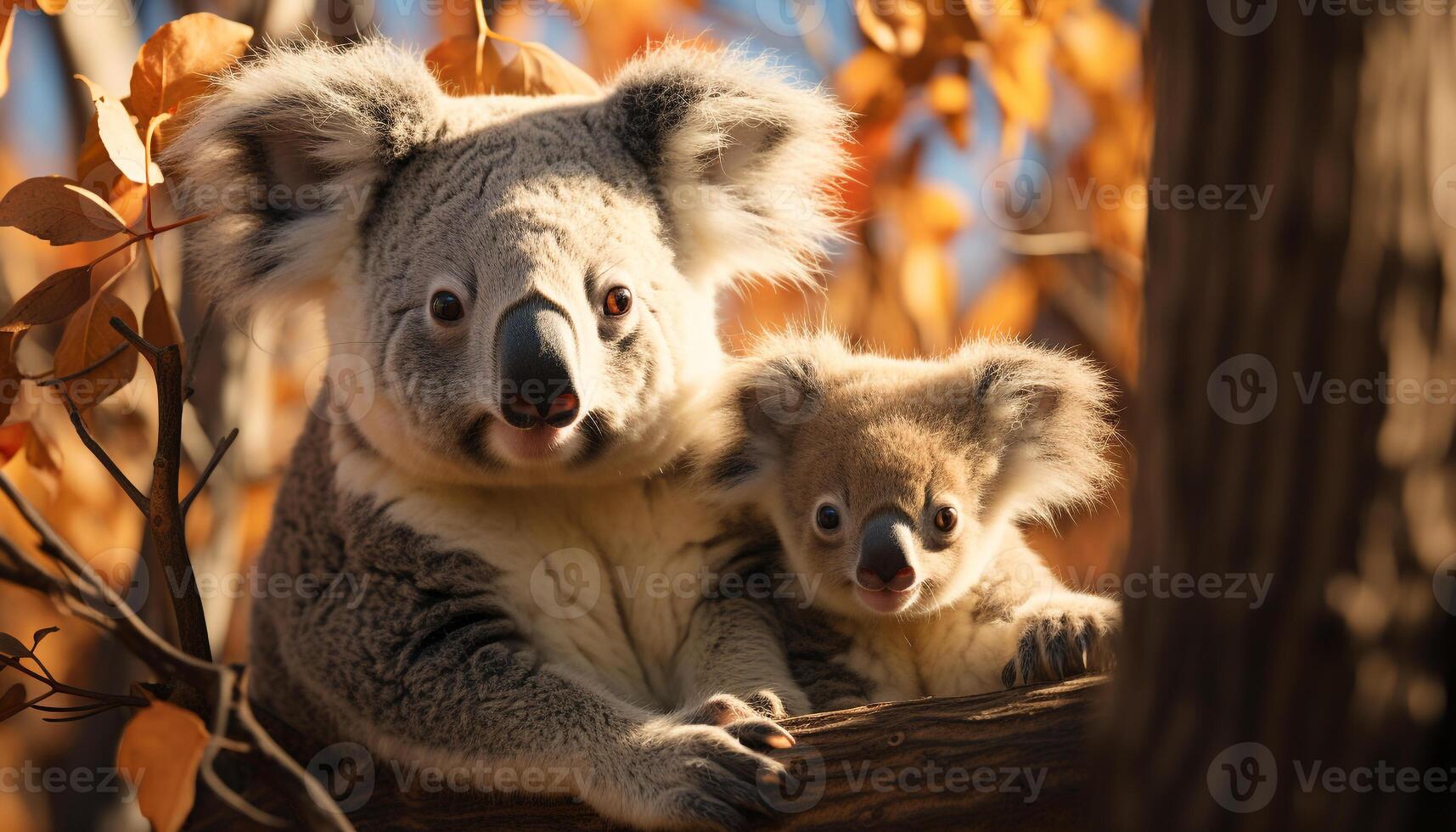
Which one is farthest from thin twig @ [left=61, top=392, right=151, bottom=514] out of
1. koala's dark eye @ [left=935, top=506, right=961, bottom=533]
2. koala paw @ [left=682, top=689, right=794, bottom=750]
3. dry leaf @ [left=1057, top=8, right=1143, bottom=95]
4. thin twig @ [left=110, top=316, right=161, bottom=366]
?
dry leaf @ [left=1057, top=8, right=1143, bottom=95]

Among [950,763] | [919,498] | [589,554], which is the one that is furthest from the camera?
[589,554]

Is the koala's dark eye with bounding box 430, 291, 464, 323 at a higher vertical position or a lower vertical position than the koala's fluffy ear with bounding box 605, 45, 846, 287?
lower

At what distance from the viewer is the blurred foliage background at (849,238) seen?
406 cm

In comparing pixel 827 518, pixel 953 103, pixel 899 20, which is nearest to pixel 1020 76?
pixel 953 103

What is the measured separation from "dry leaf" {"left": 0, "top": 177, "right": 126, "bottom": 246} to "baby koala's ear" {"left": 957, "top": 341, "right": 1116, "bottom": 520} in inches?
84.7

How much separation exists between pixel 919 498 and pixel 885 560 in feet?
0.89

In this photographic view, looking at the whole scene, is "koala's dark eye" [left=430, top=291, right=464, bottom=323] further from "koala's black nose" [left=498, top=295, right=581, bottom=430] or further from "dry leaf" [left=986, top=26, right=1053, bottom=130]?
"dry leaf" [left=986, top=26, right=1053, bottom=130]

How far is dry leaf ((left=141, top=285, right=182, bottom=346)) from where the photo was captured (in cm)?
272

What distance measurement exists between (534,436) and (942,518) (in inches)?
41.0

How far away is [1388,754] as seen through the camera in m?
→ 1.37

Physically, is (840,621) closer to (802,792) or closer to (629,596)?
(629,596)

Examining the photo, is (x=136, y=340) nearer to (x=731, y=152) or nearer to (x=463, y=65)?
(x=731, y=152)

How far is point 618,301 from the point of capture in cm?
276

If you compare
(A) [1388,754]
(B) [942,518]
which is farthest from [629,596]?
(A) [1388,754]
